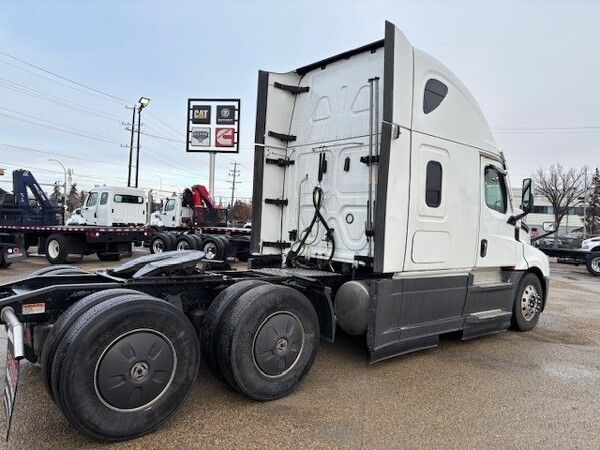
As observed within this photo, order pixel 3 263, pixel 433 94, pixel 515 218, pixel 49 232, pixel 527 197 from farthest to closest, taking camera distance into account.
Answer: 1. pixel 49 232
2. pixel 3 263
3. pixel 515 218
4. pixel 527 197
5. pixel 433 94

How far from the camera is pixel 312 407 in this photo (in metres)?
3.74

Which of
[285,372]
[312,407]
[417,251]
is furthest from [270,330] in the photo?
[417,251]

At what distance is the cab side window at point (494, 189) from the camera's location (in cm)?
586

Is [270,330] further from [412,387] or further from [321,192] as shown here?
[321,192]

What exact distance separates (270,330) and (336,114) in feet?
9.61

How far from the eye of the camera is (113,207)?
19172 millimetres

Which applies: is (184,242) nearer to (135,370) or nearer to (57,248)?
(57,248)

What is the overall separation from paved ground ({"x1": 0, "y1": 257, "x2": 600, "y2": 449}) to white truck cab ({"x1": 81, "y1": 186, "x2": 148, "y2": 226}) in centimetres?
1581

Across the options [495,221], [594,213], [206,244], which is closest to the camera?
[495,221]

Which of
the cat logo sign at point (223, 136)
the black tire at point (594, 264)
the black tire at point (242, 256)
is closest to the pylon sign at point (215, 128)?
the cat logo sign at point (223, 136)

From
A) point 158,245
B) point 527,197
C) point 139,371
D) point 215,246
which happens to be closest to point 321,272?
point 139,371

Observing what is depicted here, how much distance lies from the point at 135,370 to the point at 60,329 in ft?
1.84

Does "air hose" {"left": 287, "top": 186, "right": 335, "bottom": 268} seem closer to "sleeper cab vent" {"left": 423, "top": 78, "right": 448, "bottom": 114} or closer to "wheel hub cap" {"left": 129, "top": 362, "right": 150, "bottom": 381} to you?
"sleeper cab vent" {"left": 423, "top": 78, "right": 448, "bottom": 114}

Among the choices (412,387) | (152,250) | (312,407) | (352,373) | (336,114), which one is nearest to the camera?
(312,407)
